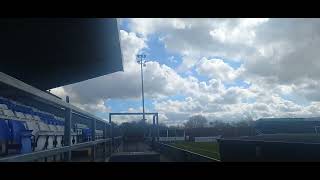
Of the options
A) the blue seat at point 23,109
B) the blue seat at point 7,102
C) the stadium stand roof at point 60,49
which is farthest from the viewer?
the stadium stand roof at point 60,49

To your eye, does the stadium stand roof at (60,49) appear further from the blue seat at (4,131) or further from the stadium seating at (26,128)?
the blue seat at (4,131)

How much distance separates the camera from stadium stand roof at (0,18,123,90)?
505 inches

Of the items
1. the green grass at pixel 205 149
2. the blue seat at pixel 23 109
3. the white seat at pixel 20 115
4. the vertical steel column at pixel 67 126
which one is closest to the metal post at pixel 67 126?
the vertical steel column at pixel 67 126

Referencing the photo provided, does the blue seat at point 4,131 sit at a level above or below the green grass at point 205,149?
above

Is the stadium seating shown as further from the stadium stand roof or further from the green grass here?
the green grass

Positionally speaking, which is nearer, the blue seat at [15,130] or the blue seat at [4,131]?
the blue seat at [4,131]

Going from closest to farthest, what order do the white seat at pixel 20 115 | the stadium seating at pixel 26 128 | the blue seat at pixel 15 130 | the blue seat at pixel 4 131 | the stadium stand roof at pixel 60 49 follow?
the blue seat at pixel 4 131 → the stadium seating at pixel 26 128 → the blue seat at pixel 15 130 → the white seat at pixel 20 115 → the stadium stand roof at pixel 60 49

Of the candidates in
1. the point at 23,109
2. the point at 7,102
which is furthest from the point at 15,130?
the point at 23,109

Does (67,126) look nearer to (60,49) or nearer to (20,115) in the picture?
(20,115)

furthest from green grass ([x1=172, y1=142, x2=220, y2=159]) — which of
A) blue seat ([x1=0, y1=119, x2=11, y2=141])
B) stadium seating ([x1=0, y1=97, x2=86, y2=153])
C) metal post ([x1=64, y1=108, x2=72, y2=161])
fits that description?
blue seat ([x1=0, y1=119, x2=11, y2=141])

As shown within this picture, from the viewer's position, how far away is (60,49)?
16172 millimetres

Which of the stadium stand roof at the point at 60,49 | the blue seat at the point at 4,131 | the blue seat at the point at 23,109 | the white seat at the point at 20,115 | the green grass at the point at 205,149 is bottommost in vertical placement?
the green grass at the point at 205,149

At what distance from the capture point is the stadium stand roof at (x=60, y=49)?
12.8 metres
